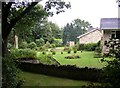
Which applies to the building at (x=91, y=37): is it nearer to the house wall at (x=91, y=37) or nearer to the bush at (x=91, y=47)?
the house wall at (x=91, y=37)

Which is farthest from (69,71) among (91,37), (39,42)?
(91,37)

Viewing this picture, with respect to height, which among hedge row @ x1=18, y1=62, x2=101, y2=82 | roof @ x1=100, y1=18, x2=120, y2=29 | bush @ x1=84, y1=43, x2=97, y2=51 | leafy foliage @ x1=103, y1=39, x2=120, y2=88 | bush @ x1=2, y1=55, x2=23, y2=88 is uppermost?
roof @ x1=100, y1=18, x2=120, y2=29

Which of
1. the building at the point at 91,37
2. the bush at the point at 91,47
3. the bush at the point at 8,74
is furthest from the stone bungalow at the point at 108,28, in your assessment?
the bush at the point at 8,74

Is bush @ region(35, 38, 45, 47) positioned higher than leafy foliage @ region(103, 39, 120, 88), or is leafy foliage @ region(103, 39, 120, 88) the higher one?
leafy foliage @ region(103, 39, 120, 88)

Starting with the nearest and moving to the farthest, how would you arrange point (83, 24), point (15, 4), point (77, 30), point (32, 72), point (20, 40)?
point (15, 4), point (32, 72), point (20, 40), point (77, 30), point (83, 24)

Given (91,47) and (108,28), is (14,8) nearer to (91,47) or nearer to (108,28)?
(108,28)

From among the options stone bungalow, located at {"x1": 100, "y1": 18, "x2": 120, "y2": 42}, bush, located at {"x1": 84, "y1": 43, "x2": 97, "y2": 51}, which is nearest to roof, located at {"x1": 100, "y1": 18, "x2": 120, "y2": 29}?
stone bungalow, located at {"x1": 100, "y1": 18, "x2": 120, "y2": 42}

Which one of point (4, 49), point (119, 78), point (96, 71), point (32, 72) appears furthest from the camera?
point (32, 72)

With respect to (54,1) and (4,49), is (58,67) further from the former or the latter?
(54,1)

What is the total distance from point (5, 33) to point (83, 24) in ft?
203

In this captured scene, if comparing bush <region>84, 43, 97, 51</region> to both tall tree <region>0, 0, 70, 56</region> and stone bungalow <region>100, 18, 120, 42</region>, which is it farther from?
tall tree <region>0, 0, 70, 56</region>

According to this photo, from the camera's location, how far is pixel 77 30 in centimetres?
5878

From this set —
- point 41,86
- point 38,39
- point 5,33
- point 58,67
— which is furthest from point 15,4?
point 38,39

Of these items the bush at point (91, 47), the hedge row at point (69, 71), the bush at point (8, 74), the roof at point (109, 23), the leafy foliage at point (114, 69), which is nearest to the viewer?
the leafy foliage at point (114, 69)
